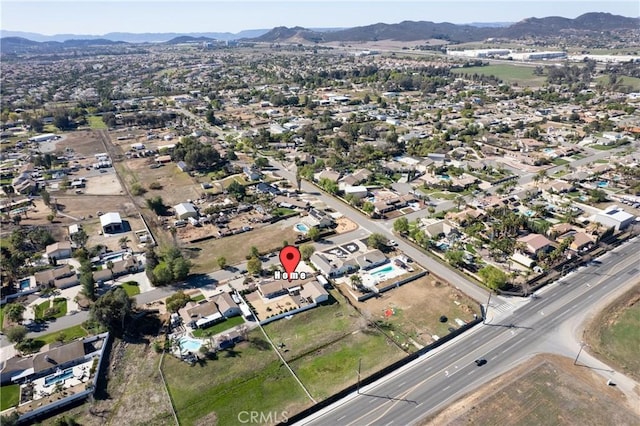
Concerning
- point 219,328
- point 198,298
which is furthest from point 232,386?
point 198,298

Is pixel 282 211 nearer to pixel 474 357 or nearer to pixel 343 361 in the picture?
pixel 343 361

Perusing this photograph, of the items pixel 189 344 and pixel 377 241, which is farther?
pixel 377 241

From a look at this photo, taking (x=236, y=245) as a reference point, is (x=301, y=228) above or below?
above

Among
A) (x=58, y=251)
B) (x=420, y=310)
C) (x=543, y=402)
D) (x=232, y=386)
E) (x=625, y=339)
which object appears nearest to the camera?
(x=543, y=402)

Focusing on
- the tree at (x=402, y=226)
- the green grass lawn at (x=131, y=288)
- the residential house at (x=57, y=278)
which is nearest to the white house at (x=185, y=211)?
the green grass lawn at (x=131, y=288)

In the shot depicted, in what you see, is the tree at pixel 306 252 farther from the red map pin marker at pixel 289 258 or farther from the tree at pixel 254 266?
the tree at pixel 254 266

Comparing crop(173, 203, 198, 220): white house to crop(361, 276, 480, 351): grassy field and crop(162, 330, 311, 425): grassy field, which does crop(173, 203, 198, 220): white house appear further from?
crop(361, 276, 480, 351): grassy field
